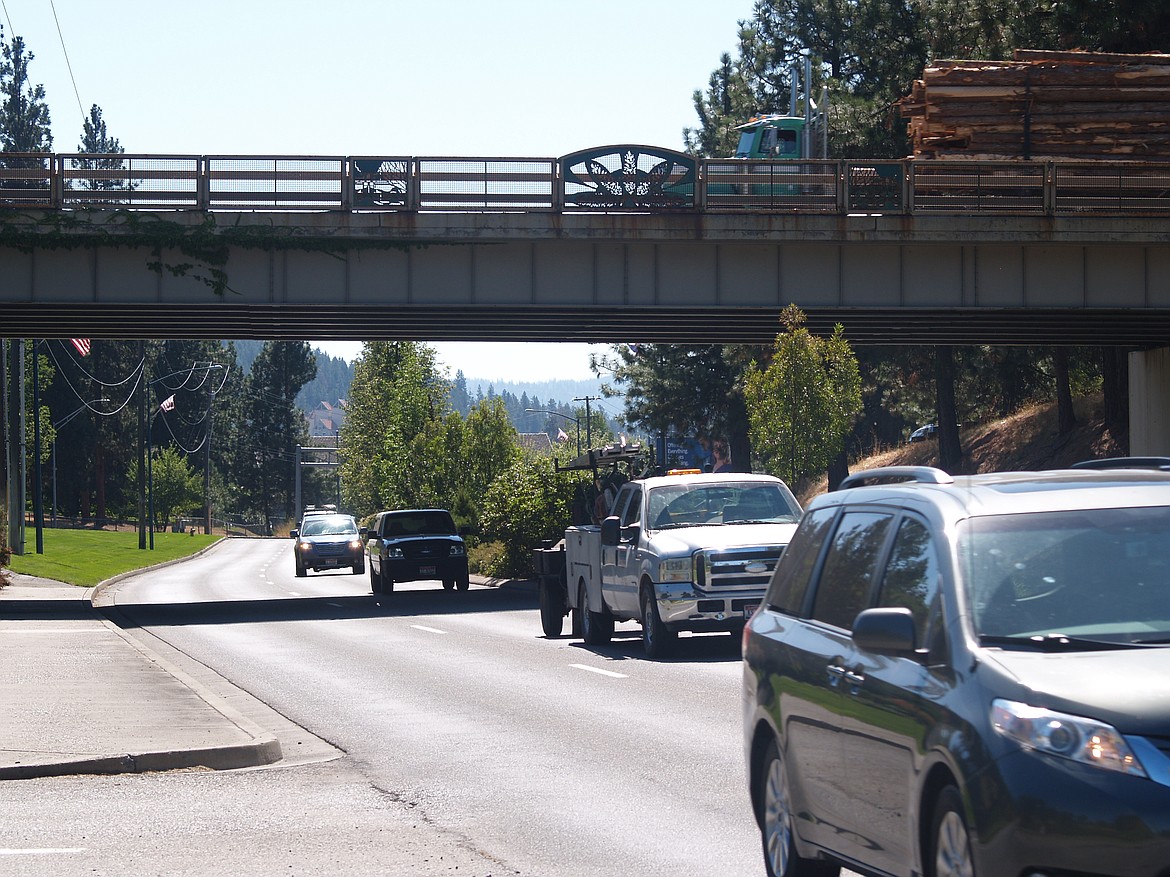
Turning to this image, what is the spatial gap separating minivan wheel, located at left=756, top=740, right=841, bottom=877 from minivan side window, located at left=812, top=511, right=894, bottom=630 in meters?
0.75

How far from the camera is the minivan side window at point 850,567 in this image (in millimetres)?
6430

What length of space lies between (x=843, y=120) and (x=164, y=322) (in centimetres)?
2252

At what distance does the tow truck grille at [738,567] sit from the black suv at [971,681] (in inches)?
426

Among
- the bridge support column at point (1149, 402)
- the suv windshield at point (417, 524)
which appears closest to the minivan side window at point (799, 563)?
the suv windshield at point (417, 524)

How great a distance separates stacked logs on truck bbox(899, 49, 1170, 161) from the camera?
32844 millimetres

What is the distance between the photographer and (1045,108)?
33625 mm

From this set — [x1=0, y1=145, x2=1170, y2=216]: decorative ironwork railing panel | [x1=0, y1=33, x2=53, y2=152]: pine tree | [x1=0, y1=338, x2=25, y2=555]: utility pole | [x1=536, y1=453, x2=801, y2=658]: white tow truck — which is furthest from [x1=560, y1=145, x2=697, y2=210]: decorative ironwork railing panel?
[x1=0, y1=33, x2=53, y2=152]: pine tree

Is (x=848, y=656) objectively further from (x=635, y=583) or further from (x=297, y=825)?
(x=635, y=583)

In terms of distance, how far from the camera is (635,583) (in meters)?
19.3

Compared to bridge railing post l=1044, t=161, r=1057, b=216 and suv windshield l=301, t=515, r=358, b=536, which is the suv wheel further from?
suv windshield l=301, t=515, r=358, b=536

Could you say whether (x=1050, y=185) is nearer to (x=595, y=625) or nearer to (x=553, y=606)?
(x=553, y=606)

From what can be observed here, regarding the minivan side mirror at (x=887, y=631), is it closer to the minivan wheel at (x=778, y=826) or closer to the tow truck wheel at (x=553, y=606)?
the minivan wheel at (x=778, y=826)

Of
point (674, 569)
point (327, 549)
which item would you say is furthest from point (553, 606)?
point (327, 549)

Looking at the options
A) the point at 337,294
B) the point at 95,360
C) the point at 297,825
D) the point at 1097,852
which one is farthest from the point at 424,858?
the point at 95,360
